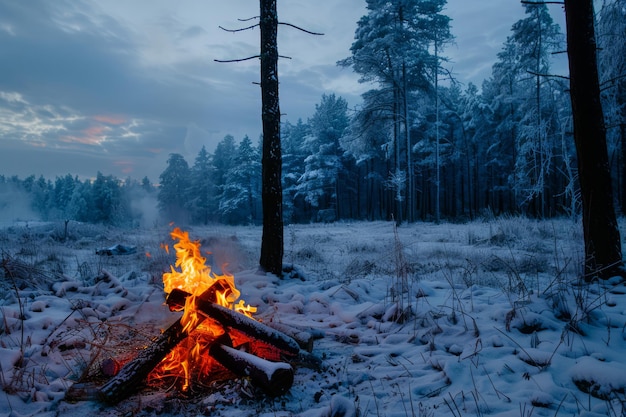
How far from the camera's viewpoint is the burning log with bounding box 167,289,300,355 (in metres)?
3.33

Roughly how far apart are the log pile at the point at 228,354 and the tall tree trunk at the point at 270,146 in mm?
3190

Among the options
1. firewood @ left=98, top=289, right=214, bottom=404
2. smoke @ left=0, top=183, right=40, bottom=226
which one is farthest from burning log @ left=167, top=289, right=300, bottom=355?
smoke @ left=0, top=183, right=40, bottom=226

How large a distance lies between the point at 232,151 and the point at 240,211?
435 inches

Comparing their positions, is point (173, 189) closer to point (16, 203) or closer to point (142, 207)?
point (142, 207)

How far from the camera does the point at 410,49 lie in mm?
20406

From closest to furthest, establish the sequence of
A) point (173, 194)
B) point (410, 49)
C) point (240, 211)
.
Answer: point (410, 49), point (240, 211), point (173, 194)

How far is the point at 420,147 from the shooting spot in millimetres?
32344

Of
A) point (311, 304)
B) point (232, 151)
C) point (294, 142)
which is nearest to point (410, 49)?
point (311, 304)

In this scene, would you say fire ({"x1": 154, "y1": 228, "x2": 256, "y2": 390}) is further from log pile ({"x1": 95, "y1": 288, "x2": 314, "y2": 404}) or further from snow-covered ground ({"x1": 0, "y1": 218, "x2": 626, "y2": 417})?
snow-covered ground ({"x1": 0, "y1": 218, "x2": 626, "y2": 417})

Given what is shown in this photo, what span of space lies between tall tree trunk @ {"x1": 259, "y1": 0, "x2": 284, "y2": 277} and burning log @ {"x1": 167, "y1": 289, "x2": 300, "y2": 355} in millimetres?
3308

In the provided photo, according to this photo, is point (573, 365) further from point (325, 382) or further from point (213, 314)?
point (213, 314)

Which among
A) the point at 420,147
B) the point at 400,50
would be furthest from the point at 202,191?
the point at 400,50

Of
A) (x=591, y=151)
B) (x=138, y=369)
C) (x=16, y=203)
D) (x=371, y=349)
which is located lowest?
(x=371, y=349)

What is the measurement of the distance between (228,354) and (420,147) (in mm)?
31903
